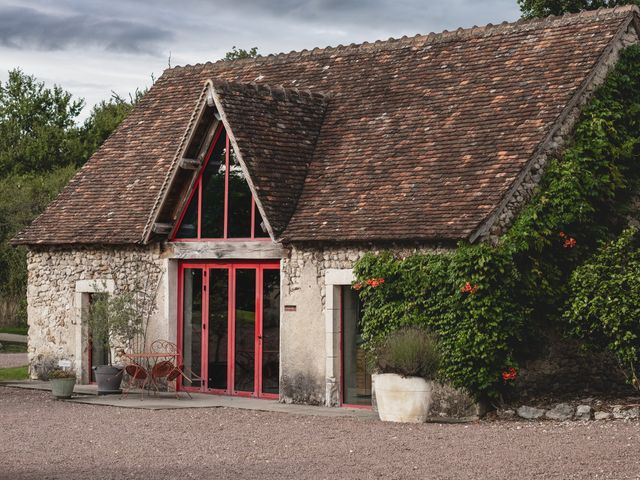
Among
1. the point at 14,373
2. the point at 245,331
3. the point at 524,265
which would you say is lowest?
the point at 14,373

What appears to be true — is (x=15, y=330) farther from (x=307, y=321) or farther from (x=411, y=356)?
(x=411, y=356)

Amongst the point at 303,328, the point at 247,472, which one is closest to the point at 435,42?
the point at 303,328

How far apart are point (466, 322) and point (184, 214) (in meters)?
6.31

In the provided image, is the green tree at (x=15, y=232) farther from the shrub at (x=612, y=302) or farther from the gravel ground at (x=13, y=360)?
the shrub at (x=612, y=302)

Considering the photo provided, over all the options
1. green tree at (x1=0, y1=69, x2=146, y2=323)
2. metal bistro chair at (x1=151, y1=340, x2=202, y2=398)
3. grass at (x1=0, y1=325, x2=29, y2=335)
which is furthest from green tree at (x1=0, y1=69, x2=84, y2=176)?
metal bistro chair at (x1=151, y1=340, x2=202, y2=398)

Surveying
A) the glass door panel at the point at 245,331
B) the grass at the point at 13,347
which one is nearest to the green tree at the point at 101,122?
the grass at the point at 13,347

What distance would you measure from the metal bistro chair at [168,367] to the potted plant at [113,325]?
47 cm

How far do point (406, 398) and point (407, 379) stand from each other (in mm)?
257

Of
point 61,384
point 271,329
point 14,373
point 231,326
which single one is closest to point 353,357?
point 271,329

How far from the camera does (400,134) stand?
19328mm

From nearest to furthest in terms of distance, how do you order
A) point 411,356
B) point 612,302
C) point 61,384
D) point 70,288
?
1. point 411,356
2. point 612,302
3. point 61,384
4. point 70,288

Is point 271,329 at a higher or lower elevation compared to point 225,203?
lower

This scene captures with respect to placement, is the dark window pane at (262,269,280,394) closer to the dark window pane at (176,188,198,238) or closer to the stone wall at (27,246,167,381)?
the dark window pane at (176,188,198,238)

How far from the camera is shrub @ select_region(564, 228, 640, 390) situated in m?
16.1
